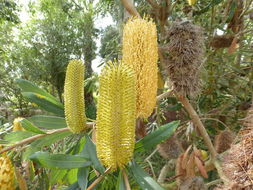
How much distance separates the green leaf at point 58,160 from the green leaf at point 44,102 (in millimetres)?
265

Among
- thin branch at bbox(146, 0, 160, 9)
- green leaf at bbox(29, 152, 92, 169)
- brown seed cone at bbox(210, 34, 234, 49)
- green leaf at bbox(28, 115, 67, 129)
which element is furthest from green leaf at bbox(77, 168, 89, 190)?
brown seed cone at bbox(210, 34, 234, 49)

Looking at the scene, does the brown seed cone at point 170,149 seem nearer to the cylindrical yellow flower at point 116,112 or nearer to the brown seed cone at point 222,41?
the brown seed cone at point 222,41

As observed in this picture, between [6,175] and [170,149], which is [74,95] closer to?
[6,175]

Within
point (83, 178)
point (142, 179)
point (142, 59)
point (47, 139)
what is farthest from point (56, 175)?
point (142, 59)

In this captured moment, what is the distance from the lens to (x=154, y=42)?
0.76 m

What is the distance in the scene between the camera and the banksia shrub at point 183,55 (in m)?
0.97

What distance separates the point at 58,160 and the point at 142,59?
0.35 metres

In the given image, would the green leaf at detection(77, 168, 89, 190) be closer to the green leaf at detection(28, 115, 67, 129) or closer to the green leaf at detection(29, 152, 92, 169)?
the green leaf at detection(29, 152, 92, 169)

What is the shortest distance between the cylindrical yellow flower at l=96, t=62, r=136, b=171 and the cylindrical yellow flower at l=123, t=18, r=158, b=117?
13cm

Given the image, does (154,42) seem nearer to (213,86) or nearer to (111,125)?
(111,125)

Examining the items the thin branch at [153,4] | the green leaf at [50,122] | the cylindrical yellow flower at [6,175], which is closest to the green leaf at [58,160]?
the cylindrical yellow flower at [6,175]

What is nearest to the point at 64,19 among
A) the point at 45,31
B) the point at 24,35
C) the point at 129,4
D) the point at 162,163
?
the point at 45,31

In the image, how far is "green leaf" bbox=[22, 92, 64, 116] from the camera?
852mm

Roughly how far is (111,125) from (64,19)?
8061 mm
